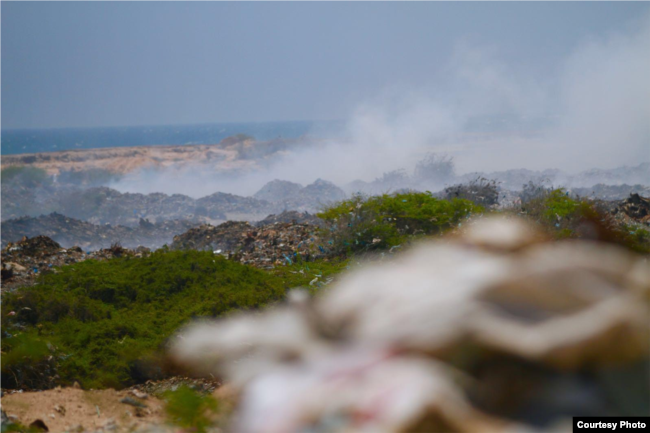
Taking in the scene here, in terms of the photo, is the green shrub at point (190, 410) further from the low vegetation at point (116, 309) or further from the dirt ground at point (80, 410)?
the low vegetation at point (116, 309)

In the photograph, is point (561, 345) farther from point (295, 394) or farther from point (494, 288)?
point (295, 394)

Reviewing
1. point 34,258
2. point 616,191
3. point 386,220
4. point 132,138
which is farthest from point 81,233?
point 132,138

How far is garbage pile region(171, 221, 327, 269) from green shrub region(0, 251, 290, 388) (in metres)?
1.24

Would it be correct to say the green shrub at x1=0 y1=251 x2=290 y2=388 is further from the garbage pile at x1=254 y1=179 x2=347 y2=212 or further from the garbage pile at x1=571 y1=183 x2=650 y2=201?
the garbage pile at x1=571 y1=183 x2=650 y2=201

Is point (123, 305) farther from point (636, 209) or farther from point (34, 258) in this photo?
point (636, 209)

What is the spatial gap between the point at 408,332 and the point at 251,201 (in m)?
19.4

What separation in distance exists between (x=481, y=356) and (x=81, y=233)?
1455 centimetres

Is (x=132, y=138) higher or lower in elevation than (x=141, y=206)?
higher

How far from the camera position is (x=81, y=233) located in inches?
530

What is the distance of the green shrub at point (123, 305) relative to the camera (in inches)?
146

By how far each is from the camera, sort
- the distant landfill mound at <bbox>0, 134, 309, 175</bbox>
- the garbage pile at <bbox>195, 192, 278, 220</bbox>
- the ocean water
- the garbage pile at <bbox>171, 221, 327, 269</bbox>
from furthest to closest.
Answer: the ocean water → the distant landfill mound at <bbox>0, 134, 309, 175</bbox> → the garbage pile at <bbox>195, 192, 278, 220</bbox> → the garbage pile at <bbox>171, 221, 327, 269</bbox>

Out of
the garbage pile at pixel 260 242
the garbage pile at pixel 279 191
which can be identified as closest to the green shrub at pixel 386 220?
the garbage pile at pixel 260 242

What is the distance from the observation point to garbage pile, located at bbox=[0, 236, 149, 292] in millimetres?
6742

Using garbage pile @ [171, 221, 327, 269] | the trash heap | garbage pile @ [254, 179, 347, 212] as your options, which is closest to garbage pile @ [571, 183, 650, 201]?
garbage pile @ [254, 179, 347, 212]
